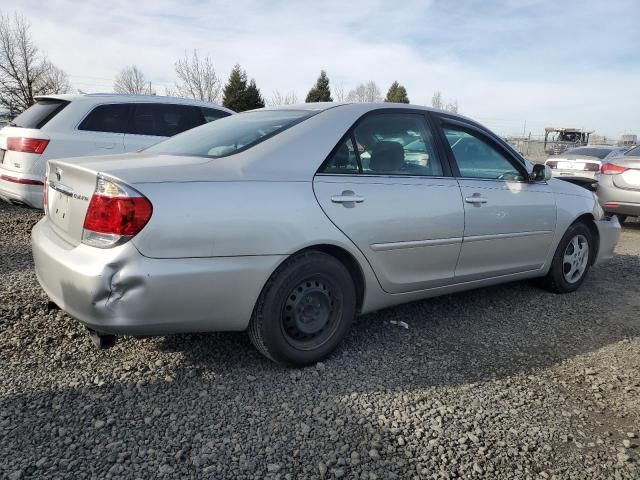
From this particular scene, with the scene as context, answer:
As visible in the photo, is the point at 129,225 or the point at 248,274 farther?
the point at 248,274

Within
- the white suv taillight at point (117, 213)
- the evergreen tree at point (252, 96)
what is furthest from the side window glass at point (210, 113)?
the evergreen tree at point (252, 96)

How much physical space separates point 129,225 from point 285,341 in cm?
103

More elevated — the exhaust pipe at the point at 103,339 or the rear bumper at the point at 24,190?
the rear bumper at the point at 24,190

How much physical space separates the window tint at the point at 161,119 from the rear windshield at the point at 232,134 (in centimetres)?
340

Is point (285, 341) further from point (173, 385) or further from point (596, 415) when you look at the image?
point (596, 415)

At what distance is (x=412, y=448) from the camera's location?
221cm

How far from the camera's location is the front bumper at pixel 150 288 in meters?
2.26

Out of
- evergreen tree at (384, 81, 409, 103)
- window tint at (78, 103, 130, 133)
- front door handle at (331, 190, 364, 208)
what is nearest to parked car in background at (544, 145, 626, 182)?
window tint at (78, 103, 130, 133)

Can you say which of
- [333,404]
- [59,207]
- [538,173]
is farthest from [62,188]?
[538,173]

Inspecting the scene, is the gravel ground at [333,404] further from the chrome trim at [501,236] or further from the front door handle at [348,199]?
the front door handle at [348,199]

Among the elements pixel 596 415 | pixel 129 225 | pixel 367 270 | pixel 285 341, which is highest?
pixel 129 225

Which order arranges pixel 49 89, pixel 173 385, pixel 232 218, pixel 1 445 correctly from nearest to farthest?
pixel 1 445, pixel 232 218, pixel 173 385, pixel 49 89

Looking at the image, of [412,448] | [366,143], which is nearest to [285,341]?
[412,448]

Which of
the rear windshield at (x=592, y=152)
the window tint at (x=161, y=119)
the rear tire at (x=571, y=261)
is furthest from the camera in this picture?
the rear windshield at (x=592, y=152)
